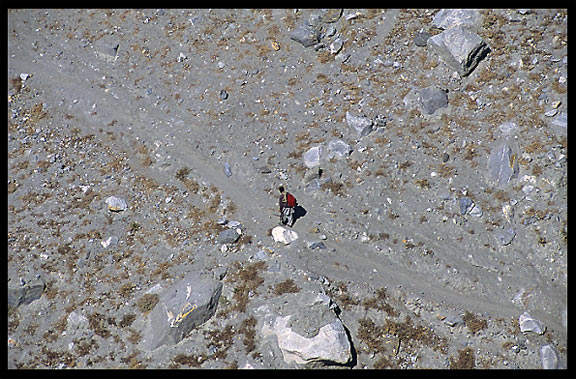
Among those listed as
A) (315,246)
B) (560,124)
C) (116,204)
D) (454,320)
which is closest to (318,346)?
(315,246)

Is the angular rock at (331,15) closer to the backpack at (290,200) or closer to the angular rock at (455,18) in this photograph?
the angular rock at (455,18)

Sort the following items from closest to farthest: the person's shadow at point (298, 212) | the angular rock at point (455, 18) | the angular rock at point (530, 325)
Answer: the angular rock at point (530, 325) → the person's shadow at point (298, 212) → the angular rock at point (455, 18)

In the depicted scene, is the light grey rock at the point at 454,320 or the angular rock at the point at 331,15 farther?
the angular rock at the point at 331,15

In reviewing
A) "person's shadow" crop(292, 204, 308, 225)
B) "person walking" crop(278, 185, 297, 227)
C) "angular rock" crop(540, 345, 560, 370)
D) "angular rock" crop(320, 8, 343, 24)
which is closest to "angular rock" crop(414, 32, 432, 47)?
"angular rock" crop(320, 8, 343, 24)

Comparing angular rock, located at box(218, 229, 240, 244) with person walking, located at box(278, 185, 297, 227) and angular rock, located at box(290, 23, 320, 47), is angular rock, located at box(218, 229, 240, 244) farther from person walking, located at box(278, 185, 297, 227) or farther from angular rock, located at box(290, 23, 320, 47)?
angular rock, located at box(290, 23, 320, 47)

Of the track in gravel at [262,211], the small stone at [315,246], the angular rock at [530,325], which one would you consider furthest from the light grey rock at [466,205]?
the small stone at [315,246]

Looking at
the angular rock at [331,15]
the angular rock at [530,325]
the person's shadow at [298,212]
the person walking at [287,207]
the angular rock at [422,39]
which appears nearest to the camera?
the angular rock at [530,325]
